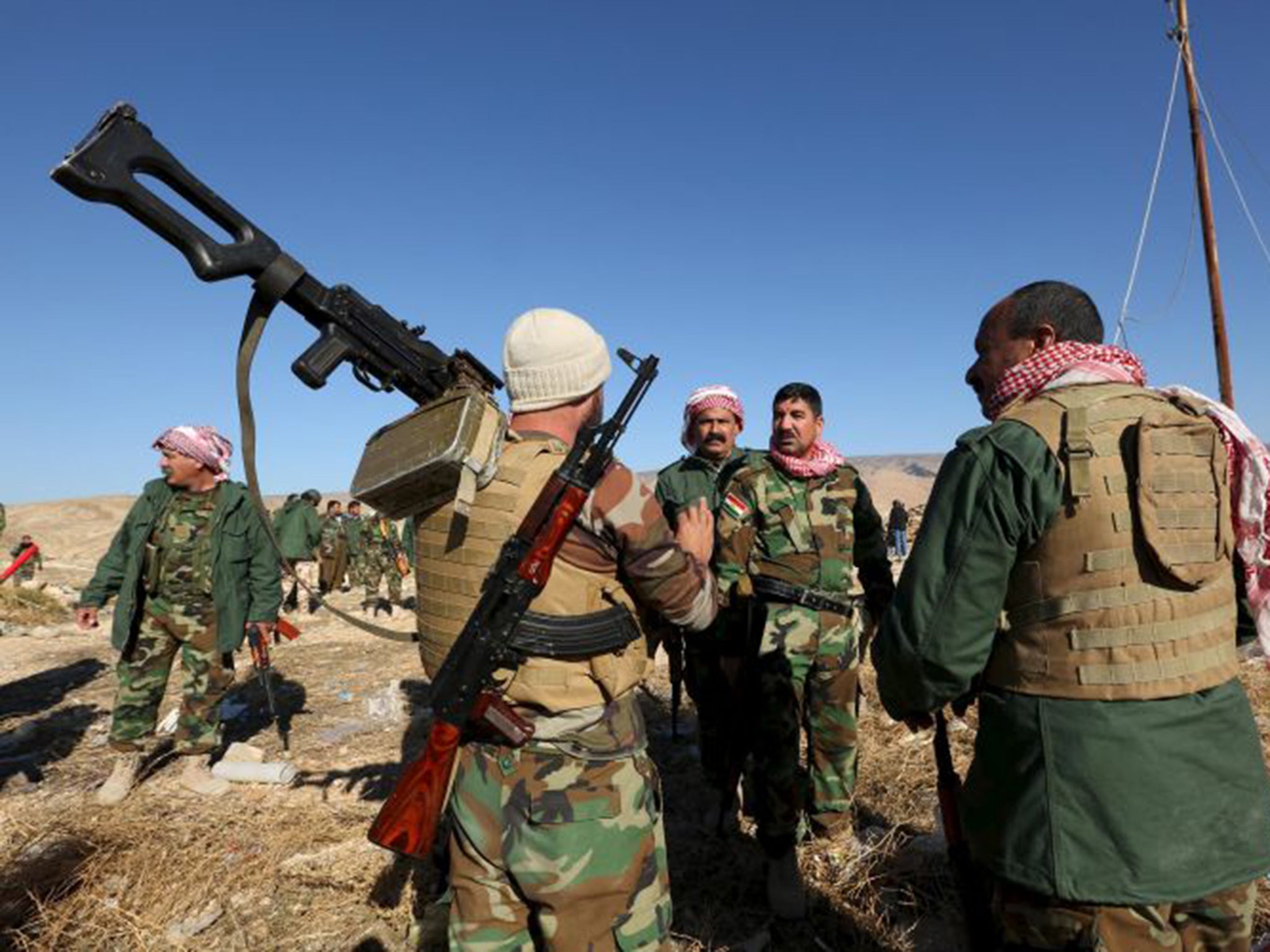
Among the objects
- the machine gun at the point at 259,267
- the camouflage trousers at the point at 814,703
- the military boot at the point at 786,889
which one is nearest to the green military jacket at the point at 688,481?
the camouflage trousers at the point at 814,703

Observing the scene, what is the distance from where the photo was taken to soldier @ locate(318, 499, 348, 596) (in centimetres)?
1602

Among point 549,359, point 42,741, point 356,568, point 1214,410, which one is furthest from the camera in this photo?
point 356,568

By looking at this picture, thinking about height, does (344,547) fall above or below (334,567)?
above

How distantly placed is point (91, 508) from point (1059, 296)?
4897 centimetres

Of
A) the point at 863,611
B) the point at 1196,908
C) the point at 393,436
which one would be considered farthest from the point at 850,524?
the point at 393,436

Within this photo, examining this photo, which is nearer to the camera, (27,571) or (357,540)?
(357,540)

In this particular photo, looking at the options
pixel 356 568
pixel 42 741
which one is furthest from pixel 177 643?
pixel 356 568

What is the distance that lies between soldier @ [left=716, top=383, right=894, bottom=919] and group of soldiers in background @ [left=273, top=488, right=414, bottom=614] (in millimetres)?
10465

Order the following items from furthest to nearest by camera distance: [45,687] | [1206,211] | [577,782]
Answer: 1. [1206,211]
2. [45,687]
3. [577,782]

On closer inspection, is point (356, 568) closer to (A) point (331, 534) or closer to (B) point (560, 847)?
(A) point (331, 534)

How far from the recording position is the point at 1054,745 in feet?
5.16

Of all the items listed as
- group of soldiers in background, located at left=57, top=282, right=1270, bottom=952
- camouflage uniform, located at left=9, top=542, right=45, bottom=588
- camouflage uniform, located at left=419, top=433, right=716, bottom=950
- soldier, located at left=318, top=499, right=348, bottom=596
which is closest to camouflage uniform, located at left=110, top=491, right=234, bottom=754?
group of soldiers in background, located at left=57, top=282, right=1270, bottom=952

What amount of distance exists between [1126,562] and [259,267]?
8.71ft

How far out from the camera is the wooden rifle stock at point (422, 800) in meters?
1.96
